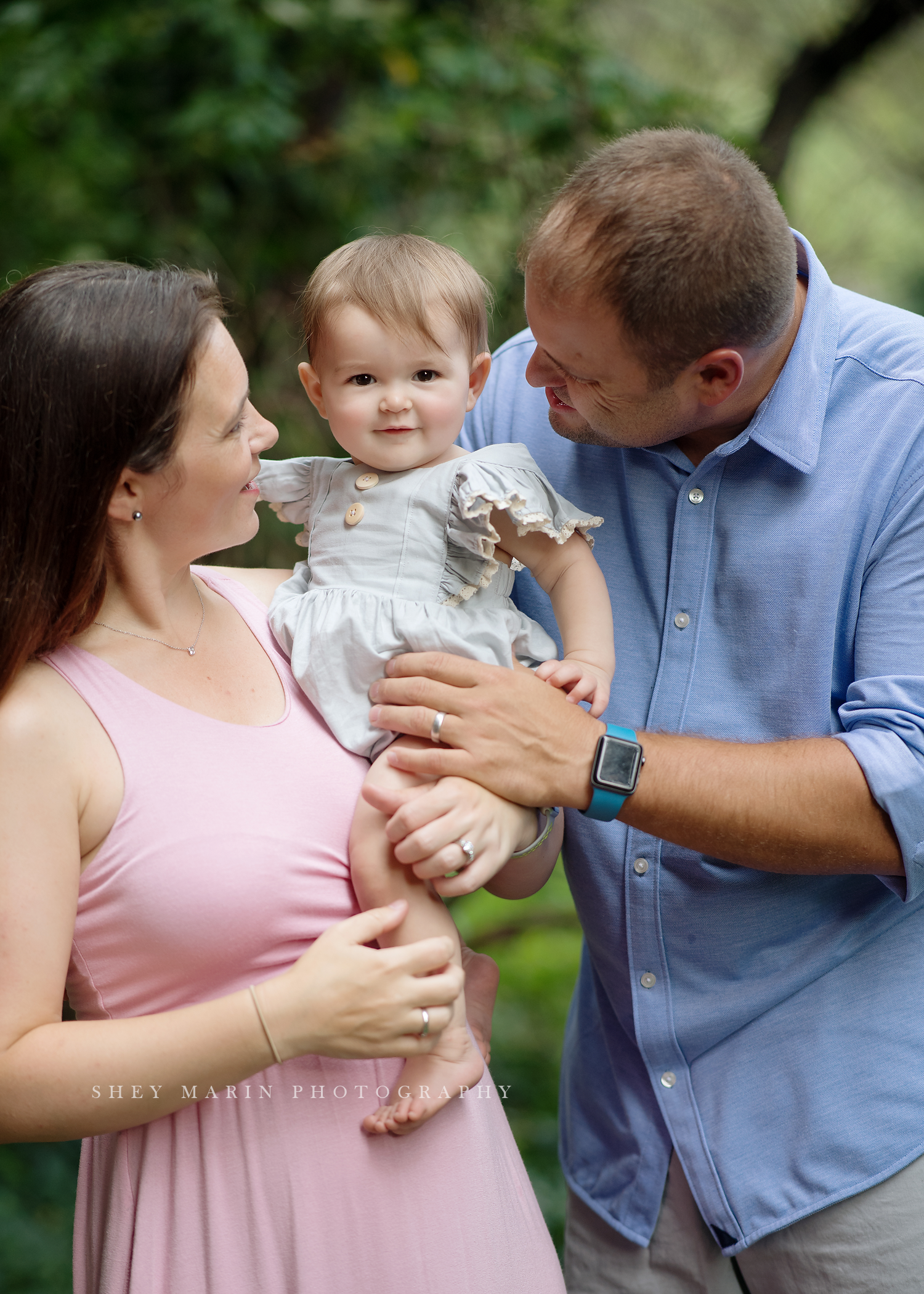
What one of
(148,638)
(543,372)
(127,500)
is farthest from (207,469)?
(543,372)

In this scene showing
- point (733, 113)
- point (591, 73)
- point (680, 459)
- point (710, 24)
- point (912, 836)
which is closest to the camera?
point (912, 836)

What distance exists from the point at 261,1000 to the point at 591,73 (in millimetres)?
3498

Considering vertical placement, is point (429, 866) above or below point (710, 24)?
below

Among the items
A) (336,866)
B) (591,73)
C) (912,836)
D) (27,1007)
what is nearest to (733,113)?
(591,73)

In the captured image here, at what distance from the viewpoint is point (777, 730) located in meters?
1.86

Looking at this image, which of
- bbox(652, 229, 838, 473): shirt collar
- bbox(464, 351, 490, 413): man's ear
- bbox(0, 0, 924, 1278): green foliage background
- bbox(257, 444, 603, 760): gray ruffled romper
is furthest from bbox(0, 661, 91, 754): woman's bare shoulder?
bbox(0, 0, 924, 1278): green foliage background

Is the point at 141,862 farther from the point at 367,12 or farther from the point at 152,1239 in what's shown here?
the point at 367,12

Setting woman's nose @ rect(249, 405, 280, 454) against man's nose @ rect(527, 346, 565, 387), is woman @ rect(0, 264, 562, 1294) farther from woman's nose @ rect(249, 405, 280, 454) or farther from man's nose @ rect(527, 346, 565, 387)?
man's nose @ rect(527, 346, 565, 387)

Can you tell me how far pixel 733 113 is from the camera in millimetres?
4113

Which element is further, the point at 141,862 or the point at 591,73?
the point at 591,73

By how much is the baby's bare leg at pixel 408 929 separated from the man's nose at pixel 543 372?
730 mm

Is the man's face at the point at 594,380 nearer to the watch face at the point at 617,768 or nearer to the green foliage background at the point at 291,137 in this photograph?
the watch face at the point at 617,768

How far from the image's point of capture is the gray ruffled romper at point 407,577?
5.71 feet

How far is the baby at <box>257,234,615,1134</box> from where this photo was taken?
1.73m
